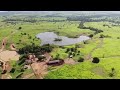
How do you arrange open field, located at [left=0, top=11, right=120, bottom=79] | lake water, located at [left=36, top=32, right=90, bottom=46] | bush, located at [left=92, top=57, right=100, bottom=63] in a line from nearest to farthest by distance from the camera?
open field, located at [left=0, top=11, right=120, bottom=79], bush, located at [left=92, top=57, right=100, bottom=63], lake water, located at [left=36, top=32, right=90, bottom=46]

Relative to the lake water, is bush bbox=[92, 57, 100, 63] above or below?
below

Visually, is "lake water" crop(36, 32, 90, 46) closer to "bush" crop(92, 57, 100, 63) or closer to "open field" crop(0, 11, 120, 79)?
"open field" crop(0, 11, 120, 79)

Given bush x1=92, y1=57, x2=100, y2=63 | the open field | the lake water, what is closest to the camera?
the open field

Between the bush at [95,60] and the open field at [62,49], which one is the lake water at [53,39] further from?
the bush at [95,60]

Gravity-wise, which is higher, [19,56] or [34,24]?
[34,24]

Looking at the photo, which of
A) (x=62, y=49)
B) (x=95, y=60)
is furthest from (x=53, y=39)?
(x=95, y=60)

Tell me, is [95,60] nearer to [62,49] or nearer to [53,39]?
[62,49]

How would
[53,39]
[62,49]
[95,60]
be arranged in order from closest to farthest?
[95,60] → [62,49] → [53,39]

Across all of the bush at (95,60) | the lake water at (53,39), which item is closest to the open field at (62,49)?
the bush at (95,60)

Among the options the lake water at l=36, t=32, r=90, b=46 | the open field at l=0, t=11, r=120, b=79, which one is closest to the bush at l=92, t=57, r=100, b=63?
the open field at l=0, t=11, r=120, b=79
